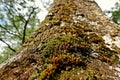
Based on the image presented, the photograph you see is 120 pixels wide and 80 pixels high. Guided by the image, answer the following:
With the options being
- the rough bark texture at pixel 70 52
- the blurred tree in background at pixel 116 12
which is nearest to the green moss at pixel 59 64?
the rough bark texture at pixel 70 52

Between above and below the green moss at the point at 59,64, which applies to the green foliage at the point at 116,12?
below

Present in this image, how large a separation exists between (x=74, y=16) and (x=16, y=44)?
18706 millimetres

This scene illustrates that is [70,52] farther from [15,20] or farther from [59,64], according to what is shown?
[15,20]

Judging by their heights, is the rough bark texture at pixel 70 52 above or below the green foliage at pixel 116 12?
above

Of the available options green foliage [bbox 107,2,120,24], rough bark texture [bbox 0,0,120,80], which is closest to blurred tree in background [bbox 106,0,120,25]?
green foliage [bbox 107,2,120,24]

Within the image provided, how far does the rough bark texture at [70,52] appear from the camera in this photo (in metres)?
2.40

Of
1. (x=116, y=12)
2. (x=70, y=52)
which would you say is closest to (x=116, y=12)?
(x=116, y=12)

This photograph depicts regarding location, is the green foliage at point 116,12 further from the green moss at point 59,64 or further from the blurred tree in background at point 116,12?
the green moss at point 59,64

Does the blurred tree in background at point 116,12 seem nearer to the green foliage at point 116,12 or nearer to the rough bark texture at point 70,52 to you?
the green foliage at point 116,12

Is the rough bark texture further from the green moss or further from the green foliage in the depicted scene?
the green foliage

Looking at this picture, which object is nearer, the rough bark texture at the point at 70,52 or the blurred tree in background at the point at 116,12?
the rough bark texture at the point at 70,52

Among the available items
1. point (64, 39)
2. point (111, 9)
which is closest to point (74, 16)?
point (64, 39)

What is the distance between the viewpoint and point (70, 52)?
271 centimetres

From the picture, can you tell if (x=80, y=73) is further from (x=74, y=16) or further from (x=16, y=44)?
(x=16, y=44)
